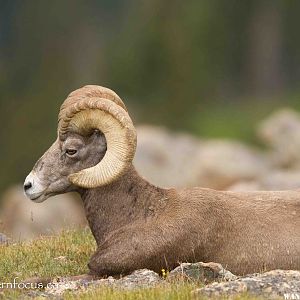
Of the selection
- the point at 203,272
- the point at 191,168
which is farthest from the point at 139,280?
the point at 191,168

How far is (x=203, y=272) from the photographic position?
14.4 m

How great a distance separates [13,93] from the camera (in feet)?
268

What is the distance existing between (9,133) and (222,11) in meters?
27.4

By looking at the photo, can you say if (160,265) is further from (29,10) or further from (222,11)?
(29,10)

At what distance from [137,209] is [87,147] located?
101 centimetres

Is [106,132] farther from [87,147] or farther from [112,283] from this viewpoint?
[112,283]

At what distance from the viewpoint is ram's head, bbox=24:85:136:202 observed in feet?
50.3

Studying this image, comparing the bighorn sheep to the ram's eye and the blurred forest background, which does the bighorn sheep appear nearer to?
the ram's eye

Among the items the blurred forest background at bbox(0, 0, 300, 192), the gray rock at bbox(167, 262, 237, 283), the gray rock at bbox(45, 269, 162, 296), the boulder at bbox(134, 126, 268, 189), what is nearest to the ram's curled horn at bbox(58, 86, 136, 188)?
the gray rock at bbox(45, 269, 162, 296)

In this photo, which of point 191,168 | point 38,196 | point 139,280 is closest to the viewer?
point 139,280

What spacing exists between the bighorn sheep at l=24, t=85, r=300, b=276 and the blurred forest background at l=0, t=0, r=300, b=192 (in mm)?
48655

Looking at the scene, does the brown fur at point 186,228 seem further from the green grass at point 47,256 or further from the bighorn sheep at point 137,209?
the green grass at point 47,256

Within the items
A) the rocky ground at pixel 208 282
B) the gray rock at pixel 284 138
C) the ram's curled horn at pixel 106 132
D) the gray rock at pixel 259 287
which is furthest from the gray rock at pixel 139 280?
the gray rock at pixel 284 138

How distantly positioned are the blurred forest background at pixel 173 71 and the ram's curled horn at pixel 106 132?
49.0 meters
